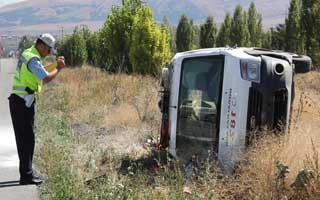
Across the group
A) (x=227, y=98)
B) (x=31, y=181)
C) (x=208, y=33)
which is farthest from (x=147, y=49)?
(x=208, y=33)

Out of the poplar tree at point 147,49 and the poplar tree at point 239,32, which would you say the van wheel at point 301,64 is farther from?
Answer: the poplar tree at point 239,32

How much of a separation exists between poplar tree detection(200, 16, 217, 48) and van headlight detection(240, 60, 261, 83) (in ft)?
140

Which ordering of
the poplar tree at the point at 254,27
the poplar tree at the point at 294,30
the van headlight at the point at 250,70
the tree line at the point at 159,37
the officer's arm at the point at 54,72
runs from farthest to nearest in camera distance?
the poplar tree at the point at 254,27
the poplar tree at the point at 294,30
the tree line at the point at 159,37
the officer's arm at the point at 54,72
the van headlight at the point at 250,70

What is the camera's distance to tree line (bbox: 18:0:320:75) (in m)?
22.4

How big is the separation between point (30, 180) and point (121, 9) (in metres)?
17.5

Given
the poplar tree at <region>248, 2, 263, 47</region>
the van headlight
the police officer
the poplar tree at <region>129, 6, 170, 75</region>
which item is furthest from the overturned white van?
the poplar tree at <region>248, 2, 263, 47</region>

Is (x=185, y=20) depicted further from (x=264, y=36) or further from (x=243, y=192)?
(x=243, y=192)

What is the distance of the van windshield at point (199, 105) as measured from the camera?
7258mm

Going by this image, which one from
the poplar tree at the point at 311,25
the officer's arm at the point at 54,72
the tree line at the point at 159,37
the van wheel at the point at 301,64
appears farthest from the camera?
the poplar tree at the point at 311,25

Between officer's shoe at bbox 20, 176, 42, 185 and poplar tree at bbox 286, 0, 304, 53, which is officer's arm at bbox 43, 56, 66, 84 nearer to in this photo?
officer's shoe at bbox 20, 176, 42, 185

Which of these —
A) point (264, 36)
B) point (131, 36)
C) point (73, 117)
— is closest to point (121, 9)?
point (131, 36)

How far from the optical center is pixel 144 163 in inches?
338

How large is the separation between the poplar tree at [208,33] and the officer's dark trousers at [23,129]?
41877 mm

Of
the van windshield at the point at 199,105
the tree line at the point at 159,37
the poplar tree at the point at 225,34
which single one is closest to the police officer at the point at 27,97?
the van windshield at the point at 199,105
